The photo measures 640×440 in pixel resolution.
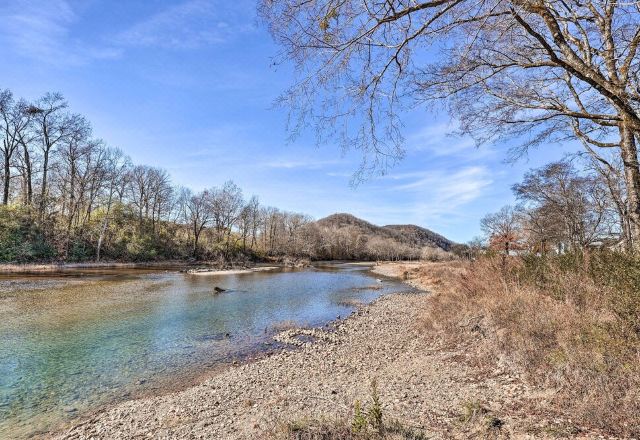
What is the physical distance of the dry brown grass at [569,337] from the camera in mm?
4055

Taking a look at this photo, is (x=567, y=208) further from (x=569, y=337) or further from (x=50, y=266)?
(x=50, y=266)

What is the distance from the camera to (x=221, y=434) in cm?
473

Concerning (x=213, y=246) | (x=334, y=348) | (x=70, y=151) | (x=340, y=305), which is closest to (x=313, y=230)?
(x=213, y=246)

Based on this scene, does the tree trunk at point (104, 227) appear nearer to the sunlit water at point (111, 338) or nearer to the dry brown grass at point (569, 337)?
the sunlit water at point (111, 338)

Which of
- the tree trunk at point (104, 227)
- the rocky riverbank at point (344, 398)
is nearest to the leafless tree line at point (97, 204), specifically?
the tree trunk at point (104, 227)

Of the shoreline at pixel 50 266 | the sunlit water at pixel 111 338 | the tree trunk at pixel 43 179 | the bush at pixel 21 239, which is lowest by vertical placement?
the sunlit water at pixel 111 338

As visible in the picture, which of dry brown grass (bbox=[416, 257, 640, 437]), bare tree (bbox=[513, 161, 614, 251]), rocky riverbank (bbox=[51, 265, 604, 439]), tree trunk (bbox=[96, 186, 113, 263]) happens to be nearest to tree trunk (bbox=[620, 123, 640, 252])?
dry brown grass (bbox=[416, 257, 640, 437])

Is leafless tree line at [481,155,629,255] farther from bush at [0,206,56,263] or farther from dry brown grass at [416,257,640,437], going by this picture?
bush at [0,206,56,263]

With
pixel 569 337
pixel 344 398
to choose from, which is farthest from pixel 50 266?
pixel 569 337

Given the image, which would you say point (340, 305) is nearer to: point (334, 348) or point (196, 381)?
point (334, 348)

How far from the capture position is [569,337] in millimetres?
5738

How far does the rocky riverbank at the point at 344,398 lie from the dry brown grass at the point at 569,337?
41cm

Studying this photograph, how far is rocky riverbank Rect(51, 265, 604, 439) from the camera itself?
4.38 meters

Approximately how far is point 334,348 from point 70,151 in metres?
45.1
